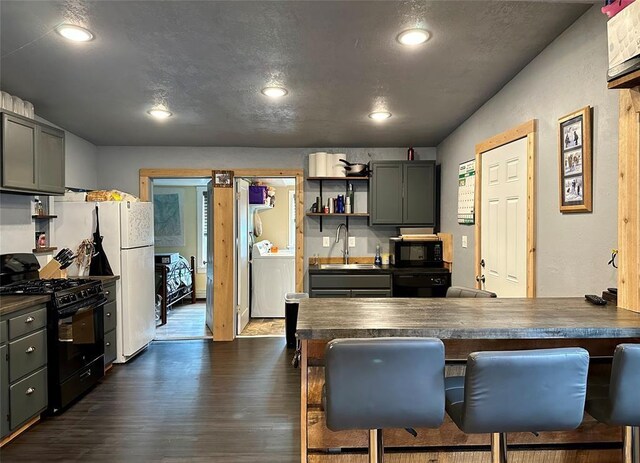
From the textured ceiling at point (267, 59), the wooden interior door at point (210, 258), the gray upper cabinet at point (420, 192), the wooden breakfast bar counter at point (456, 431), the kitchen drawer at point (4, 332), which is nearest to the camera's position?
the wooden breakfast bar counter at point (456, 431)

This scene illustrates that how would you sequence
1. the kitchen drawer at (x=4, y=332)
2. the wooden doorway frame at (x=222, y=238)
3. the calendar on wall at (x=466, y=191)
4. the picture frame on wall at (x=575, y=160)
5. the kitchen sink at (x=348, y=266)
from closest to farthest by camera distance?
1. the picture frame on wall at (x=575, y=160)
2. the kitchen drawer at (x=4, y=332)
3. the calendar on wall at (x=466, y=191)
4. the kitchen sink at (x=348, y=266)
5. the wooden doorway frame at (x=222, y=238)

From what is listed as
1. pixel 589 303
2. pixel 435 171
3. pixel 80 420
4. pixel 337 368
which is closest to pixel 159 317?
pixel 80 420

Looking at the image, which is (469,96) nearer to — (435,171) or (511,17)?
(511,17)

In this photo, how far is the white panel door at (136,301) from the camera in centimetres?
382

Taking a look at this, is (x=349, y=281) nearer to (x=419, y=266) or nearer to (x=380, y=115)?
(x=419, y=266)

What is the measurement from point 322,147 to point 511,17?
9.97 feet

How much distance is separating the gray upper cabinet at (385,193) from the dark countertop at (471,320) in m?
2.60

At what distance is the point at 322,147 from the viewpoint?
479cm

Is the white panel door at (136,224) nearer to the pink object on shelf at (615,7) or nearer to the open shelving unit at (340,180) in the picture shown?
the open shelving unit at (340,180)

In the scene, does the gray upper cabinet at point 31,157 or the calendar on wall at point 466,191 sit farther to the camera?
the calendar on wall at point 466,191

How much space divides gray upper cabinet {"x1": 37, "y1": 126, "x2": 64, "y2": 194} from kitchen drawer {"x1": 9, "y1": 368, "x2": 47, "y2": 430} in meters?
1.47

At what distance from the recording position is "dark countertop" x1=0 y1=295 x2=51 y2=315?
2.34m

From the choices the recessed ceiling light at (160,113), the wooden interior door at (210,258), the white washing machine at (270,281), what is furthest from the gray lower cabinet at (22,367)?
the white washing machine at (270,281)

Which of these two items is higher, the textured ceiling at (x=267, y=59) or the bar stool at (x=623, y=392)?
the textured ceiling at (x=267, y=59)
